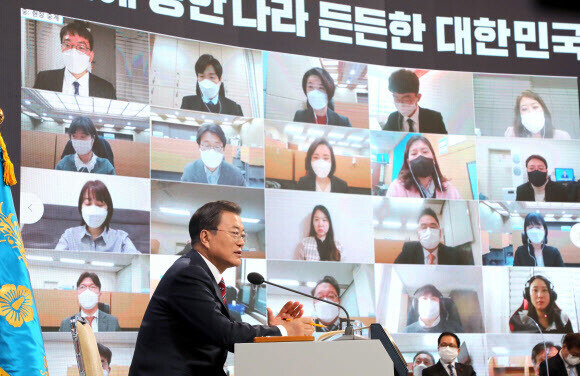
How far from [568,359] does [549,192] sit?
4.57 feet

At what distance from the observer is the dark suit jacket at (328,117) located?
586 cm

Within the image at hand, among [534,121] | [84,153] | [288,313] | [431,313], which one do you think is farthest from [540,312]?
[288,313]

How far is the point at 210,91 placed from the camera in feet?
18.3

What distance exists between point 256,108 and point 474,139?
188 centimetres

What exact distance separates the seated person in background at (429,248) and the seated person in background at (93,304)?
7.66 ft

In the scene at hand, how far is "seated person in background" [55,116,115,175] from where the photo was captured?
4898 millimetres

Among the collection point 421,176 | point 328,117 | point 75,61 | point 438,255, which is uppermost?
point 75,61

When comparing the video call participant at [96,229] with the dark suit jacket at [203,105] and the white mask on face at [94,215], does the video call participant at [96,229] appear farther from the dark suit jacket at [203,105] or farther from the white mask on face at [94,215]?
the dark suit jacket at [203,105]

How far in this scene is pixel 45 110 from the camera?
15.9ft

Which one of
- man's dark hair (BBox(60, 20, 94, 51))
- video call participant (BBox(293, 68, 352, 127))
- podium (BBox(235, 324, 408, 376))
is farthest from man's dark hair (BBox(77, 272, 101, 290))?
podium (BBox(235, 324, 408, 376))

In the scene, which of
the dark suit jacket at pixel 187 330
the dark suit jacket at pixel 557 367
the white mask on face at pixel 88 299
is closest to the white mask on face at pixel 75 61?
the white mask on face at pixel 88 299

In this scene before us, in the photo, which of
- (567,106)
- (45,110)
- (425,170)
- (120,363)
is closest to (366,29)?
(425,170)

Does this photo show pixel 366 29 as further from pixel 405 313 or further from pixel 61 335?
pixel 61 335

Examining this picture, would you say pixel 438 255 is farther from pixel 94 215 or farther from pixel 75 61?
pixel 75 61
